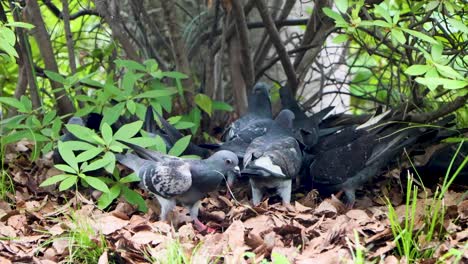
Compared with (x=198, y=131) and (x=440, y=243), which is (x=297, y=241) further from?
(x=198, y=131)

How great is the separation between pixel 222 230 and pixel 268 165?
51 centimetres

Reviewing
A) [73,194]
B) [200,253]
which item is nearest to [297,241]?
[200,253]

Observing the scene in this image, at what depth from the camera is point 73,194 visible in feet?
16.9

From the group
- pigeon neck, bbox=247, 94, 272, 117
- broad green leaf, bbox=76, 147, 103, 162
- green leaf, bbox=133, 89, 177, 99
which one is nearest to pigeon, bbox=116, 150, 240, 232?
broad green leaf, bbox=76, 147, 103, 162

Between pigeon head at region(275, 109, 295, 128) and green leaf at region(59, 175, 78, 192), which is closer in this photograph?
green leaf at region(59, 175, 78, 192)

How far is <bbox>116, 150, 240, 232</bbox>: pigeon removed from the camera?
4.38 metres

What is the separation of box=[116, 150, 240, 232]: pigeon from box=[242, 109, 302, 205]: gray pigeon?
0.16 m

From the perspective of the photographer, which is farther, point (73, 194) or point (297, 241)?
point (73, 194)

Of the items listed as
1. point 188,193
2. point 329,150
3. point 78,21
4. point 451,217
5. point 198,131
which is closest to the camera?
point 451,217

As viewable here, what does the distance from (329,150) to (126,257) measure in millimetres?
1893

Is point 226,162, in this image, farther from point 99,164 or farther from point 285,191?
point 99,164

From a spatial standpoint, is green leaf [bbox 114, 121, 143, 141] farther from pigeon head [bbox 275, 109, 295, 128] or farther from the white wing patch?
pigeon head [bbox 275, 109, 295, 128]

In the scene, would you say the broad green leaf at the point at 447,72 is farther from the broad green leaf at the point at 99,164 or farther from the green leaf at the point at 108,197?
the green leaf at the point at 108,197

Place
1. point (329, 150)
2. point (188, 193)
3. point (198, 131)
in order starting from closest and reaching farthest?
point (188, 193)
point (329, 150)
point (198, 131)
